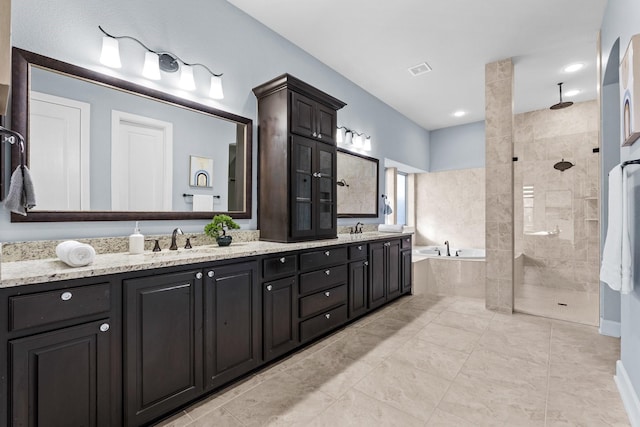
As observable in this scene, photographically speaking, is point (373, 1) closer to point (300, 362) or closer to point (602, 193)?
point (602, 193)

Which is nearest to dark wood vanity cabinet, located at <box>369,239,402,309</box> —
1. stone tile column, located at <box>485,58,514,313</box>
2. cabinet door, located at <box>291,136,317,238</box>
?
cabinet door, located at <box>291,136,317,238</box>

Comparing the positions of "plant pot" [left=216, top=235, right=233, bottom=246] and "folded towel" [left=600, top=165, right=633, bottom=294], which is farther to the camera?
"plant pot" [left=216, top=235, right=233, bottom=246]

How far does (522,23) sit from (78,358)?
13.6 feet

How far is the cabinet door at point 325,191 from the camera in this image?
291 centimetres

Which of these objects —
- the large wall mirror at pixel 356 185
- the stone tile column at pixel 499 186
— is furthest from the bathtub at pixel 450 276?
the large wall mirror at pixel 356 185

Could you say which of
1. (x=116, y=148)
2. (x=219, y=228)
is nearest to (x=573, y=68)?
(x=219, y=228)

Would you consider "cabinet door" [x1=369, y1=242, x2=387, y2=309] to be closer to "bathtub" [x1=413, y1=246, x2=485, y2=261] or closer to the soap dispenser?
"bathtub" [x1=413, y1=246, x2=485, y2=261]

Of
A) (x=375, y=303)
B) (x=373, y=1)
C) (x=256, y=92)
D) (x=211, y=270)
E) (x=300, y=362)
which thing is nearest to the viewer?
(x=211, y=270)

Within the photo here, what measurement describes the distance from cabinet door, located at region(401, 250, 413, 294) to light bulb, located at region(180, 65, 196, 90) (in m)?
3.10

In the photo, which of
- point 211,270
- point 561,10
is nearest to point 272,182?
point 211,270

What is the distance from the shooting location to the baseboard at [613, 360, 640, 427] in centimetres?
160

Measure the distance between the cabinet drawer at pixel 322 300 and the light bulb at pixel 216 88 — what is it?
1.79m

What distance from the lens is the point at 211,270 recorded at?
181 centimetres

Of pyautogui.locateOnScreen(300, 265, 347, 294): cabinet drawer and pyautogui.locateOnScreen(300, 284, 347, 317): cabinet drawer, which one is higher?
pyautogui.locateOnScreen(300, 265, 347, 294): cabinet drawer
